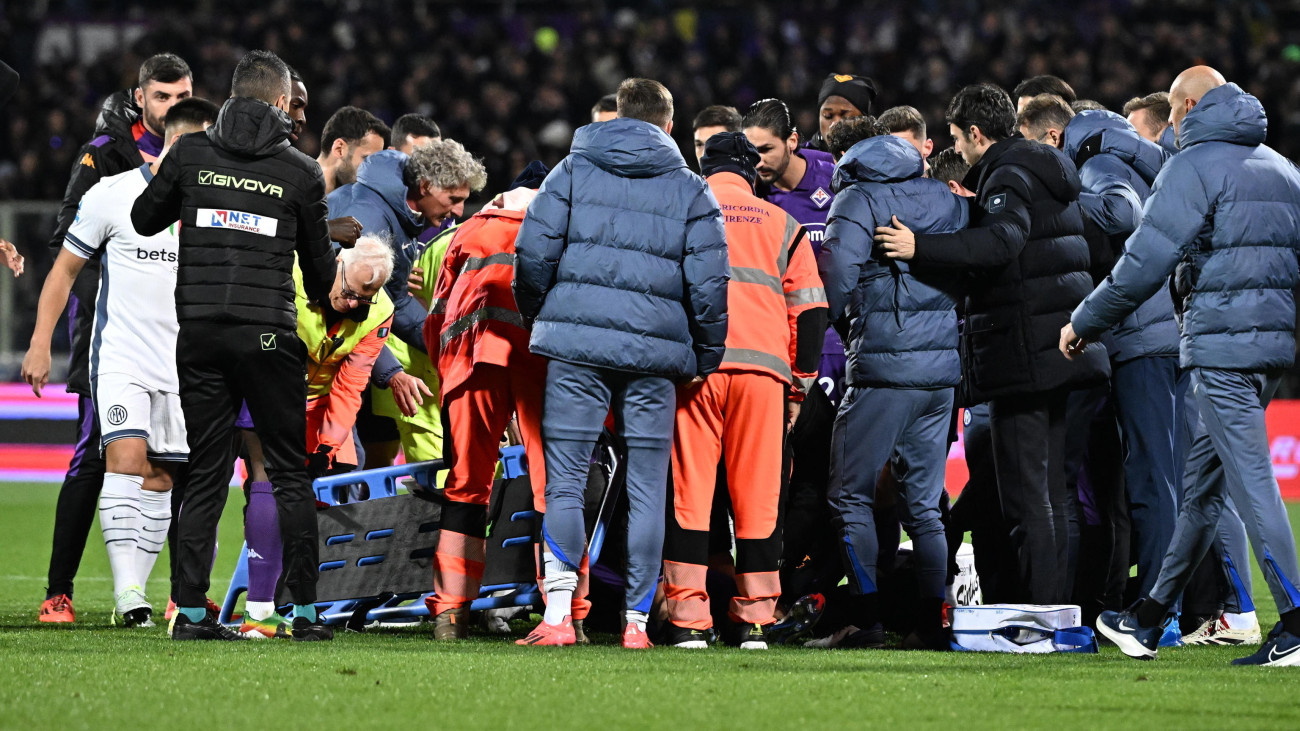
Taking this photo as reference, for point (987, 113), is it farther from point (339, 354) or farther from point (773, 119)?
point (339, 354)

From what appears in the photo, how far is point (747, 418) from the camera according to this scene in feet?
19.6

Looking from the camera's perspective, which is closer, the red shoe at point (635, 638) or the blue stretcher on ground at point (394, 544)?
the red shoe at point (635, 638)

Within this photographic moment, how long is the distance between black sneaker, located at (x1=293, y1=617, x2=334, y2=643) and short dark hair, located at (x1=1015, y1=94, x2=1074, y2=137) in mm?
3810

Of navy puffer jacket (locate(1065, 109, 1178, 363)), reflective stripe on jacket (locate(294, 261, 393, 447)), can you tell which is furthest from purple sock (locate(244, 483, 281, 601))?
navy puffer jacket (locate(1065, 109, 1178, 363))

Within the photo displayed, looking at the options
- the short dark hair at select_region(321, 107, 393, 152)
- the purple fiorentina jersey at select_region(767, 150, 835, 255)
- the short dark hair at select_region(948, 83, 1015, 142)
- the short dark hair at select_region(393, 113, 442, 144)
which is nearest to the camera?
the short dark hair at select_region(948, 83, 1015, 142)

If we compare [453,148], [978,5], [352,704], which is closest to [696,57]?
[978,5]

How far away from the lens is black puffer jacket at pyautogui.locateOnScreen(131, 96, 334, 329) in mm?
5473

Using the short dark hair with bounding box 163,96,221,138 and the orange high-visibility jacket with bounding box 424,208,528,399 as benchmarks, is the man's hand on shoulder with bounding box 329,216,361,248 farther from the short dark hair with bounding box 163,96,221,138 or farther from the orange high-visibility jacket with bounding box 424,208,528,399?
the short dark hair with bounding box 163,96,221,138

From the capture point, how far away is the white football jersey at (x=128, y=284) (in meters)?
6.30

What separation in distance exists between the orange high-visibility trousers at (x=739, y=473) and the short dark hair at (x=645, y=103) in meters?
1.01

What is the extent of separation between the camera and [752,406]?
19.6 feet

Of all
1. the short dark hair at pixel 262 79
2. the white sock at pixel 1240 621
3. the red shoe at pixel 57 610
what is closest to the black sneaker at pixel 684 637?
the white sock at pixel 1240 621

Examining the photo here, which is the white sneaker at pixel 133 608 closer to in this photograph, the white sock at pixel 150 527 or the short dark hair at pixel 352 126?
the white sock at pixel 150 527

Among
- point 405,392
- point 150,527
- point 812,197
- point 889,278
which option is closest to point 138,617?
point 150,527
